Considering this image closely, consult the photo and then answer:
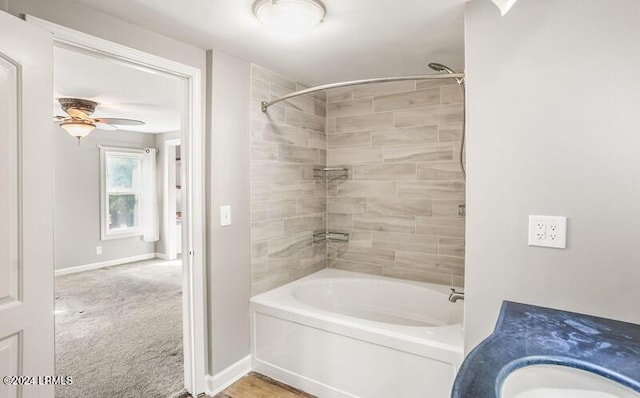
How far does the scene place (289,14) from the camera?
1.61 meters

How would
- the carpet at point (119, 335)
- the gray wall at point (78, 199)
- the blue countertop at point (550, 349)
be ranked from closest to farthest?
the blue countertop at point (550, 349) → the carpet at point (119, 335) → the gray wall at point (78, 199)

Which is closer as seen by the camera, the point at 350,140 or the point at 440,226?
the point at 440,226

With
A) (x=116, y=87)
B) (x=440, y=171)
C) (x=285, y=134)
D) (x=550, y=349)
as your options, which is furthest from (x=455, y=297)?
(x=116, y=87)

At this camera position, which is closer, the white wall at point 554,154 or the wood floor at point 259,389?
the white wall at point 554,154

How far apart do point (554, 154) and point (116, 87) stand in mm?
3544

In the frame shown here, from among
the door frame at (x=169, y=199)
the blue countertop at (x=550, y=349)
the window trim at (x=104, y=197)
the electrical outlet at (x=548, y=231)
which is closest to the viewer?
the blue countertop at (x=550, y=349)

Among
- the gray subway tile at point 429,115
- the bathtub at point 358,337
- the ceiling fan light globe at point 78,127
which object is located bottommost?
the bathtub at point 358,337

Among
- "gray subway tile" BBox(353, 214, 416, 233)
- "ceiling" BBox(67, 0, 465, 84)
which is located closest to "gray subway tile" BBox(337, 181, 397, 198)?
"gray subway tile" BBox(353, 214, 416, 233)

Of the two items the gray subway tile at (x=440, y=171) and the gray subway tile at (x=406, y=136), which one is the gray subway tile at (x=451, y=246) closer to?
the gray subway tile at (x=440, y=171)

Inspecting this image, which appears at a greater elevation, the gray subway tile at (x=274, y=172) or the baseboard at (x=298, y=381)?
the gray subway tile at (x=274, y=172)

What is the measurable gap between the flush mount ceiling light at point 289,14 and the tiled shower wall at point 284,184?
2.76 feet

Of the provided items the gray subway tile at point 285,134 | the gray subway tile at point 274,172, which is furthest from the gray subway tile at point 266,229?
the gray subway tile at point 285,134

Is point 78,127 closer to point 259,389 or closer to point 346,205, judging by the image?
point 346,205

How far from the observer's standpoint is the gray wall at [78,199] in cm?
516
